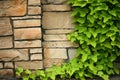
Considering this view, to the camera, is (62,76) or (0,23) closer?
(0,23)

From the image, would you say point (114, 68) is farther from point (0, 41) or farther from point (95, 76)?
point (0, 41)

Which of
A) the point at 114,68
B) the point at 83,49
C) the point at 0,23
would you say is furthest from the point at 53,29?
the point at 114,68

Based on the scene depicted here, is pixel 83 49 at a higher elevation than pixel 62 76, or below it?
higher

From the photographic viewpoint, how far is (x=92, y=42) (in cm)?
366

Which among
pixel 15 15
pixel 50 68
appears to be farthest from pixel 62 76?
pixel 15 15

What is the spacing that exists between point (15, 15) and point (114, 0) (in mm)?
1272

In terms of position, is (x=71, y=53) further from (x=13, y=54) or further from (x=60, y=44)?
(x=13, y=54)

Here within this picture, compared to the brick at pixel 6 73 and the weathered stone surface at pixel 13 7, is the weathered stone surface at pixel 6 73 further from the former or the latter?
the weathered stone surface at pixel 13 7

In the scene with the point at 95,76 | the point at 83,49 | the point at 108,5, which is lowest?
the point at 95,76

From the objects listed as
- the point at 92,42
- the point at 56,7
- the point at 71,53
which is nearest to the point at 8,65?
the point at 71,53

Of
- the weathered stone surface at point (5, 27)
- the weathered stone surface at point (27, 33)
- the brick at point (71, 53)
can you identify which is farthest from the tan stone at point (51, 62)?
the weathered stone surface at point (5, 27)

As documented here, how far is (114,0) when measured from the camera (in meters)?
3.47

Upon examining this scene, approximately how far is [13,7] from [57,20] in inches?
25.5

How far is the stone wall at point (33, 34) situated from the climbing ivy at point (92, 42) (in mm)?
108
